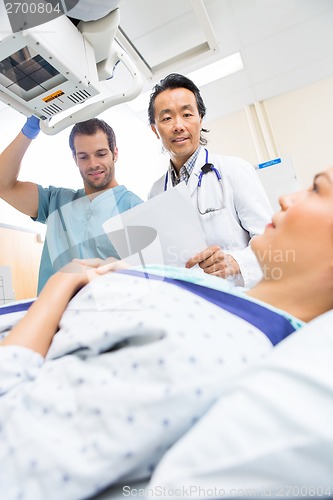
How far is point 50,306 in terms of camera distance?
0.63 metres

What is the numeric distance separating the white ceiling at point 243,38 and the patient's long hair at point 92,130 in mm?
981

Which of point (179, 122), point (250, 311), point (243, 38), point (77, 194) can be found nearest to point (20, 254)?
point (77, 194)

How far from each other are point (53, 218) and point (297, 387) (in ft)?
3.98

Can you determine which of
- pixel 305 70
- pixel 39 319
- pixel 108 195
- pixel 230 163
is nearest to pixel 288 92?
pixel 305 70

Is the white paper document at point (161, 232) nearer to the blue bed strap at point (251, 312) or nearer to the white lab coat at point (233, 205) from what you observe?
the white lab coat at point (233, 205)

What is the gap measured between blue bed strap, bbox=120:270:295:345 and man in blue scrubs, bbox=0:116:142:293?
1.90 feet

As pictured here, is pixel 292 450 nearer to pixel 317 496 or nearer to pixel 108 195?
pixel 317 496

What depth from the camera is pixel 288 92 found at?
3.62 meters

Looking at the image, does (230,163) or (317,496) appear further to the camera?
(230,163)

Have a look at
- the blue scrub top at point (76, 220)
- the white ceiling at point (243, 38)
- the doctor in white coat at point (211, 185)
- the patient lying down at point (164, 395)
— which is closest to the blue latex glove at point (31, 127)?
the blue scrub top at point (76, 220)

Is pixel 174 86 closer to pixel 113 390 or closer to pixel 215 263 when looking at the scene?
pixel 215 263

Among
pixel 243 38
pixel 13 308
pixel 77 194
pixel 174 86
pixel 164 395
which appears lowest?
pixel 164 395

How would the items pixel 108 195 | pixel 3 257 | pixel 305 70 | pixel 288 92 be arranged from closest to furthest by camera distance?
1. pixel 108 195
2. pixel 3 257
3. pixel 305 70
4. pixel 288 92

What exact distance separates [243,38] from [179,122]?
1740 mm
